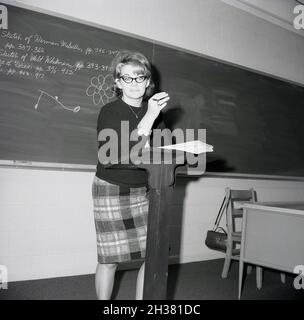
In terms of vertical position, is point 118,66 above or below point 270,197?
above

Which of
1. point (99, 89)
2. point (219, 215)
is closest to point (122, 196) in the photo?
point (99, 89)

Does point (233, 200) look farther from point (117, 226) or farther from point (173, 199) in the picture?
point (117, 226)

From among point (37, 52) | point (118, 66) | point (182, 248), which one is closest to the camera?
point (118, 66)

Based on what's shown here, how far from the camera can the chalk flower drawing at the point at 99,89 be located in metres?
2.76

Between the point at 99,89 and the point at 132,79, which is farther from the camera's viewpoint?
the point at 99,89

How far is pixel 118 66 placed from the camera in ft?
5.32

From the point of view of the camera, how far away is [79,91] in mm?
2689

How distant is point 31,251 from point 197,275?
1485mm

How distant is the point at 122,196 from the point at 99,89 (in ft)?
4.60

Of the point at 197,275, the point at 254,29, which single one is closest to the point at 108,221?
the point at 197,275

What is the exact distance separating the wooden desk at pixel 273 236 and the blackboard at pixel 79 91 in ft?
2.87

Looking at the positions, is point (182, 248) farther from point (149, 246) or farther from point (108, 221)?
point (149, 246)

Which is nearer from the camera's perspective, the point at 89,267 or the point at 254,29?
the point at 89,267

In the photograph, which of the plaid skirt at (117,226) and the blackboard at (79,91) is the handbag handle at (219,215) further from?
the plaid skirt at (117,226)
